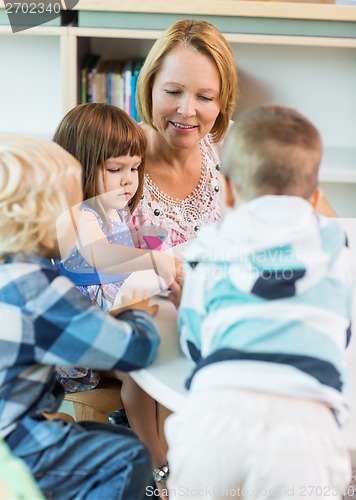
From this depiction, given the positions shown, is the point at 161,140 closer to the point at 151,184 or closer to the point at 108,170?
the point at 151,184

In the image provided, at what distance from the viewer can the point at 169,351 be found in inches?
46.2

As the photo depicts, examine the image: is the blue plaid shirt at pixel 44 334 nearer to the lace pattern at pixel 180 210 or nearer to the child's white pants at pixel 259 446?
the child's white pants at pixel 259 446

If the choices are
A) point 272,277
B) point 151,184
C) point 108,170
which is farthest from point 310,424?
point 151,184

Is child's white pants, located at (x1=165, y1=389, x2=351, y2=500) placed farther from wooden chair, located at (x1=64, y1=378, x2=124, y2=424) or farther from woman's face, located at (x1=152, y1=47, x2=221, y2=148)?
woman's face, located at (x1=152, y1=47, x2=221, y2=148)

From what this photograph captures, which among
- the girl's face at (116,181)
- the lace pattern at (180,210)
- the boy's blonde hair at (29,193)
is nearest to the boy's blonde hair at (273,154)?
the boy's blonde hair at (29,193)

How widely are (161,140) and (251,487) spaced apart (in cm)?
129

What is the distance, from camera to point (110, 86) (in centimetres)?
321

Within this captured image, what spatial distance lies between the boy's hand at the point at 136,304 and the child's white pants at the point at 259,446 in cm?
29

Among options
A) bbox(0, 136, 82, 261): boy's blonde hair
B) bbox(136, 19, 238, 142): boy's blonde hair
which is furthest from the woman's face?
bbox(0, 136, 82, 261): boy's blonde hair

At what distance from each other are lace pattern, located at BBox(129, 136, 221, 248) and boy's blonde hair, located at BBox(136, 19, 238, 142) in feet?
0.68

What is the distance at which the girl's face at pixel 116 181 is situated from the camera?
161 centimetres

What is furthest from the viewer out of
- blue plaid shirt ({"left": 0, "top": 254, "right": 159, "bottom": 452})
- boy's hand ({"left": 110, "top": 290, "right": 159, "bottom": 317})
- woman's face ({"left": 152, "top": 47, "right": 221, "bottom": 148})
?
woman's face ({"left": 152, "top": 47, "right": 221, "bottom": 148})

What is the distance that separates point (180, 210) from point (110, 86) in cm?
130

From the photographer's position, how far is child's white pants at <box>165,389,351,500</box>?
0.94 metres
